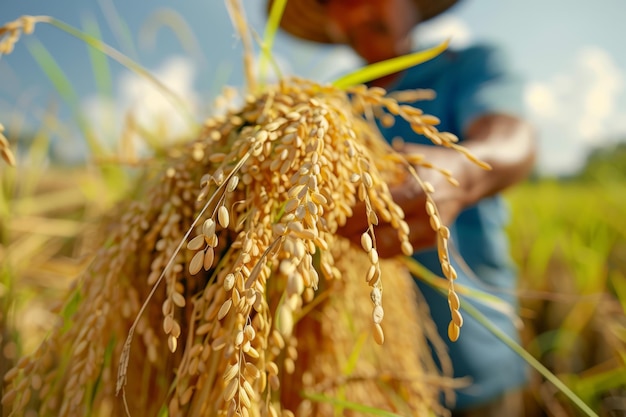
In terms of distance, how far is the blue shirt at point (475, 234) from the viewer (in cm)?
92

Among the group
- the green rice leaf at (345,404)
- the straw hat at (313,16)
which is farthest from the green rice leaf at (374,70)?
the straw hat at (313,16)

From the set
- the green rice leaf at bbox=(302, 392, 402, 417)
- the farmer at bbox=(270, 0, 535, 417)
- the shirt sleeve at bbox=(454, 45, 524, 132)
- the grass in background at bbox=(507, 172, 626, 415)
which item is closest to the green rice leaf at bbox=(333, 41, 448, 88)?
the farmer at bbox=(270, 0, 535, 417)

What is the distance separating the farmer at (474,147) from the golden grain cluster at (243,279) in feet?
0.83

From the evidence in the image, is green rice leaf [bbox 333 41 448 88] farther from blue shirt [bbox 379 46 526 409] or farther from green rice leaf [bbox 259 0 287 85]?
blue shirt [bbox 379 46 526 409]

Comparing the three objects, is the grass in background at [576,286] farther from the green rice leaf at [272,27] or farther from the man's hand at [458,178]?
Answer: the green rice leaf at [272,27]

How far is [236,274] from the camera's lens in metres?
0.26

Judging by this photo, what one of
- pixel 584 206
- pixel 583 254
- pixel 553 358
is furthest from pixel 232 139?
pixel 584 206

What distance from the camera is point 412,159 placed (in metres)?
0.40

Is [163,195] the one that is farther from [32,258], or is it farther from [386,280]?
[32,258]

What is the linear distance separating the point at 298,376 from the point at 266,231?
0.23 metres

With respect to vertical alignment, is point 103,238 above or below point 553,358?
above

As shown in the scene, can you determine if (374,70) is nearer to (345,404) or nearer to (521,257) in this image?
(345,404)

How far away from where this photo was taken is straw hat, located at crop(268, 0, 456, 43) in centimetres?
144

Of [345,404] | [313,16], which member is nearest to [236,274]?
[345,404]
